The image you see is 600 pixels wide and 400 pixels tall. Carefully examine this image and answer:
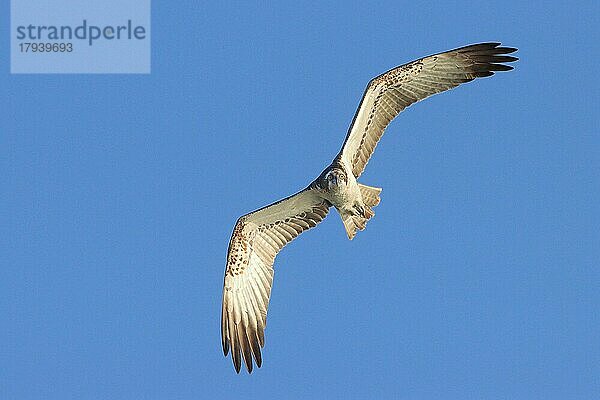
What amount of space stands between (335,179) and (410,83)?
8.33ft

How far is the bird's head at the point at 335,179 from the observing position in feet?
51.4

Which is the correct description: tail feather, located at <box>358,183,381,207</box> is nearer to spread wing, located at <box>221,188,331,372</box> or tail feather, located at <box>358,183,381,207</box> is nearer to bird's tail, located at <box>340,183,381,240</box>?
bird's tail, located at <box>340,183,381,240</box>

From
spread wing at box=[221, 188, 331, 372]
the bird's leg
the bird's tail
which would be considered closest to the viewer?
the bird's leg

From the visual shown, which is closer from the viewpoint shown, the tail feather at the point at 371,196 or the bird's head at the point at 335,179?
the bird's head at the point at 335,179

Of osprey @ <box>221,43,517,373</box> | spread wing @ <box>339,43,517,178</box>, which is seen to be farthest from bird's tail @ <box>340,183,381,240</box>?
spread wing @ <box>339,43,517,178</box>

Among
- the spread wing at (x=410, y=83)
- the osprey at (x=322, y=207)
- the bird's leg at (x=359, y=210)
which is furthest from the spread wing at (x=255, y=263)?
the spread wing at (x=410, y=83)

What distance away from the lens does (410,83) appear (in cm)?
1692

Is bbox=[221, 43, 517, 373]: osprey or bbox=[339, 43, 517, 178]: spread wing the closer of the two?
bbox=[221, 43, 517, 373]: osprey

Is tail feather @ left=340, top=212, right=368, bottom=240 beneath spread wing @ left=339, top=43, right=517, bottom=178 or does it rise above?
beneath

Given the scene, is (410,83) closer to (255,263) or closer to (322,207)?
(322,207)

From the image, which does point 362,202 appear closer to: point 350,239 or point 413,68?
point 350,239

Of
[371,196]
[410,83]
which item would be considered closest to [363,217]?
[371,196]

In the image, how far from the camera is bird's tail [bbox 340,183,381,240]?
53.6 ft

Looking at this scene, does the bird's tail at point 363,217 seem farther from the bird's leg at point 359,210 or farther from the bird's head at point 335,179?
the bird's head at point 335,179
